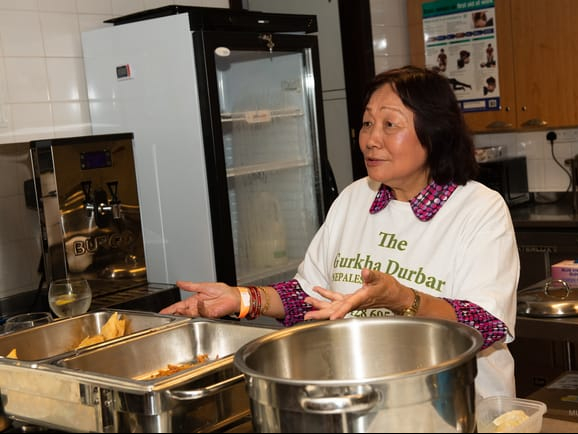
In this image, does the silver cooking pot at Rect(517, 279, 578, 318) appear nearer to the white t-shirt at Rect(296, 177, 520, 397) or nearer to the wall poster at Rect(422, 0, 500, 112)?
the white t-shirt at Rect(296, 177, 520, 397)

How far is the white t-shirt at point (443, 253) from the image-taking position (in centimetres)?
190

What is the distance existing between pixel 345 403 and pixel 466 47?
4028 millimetres

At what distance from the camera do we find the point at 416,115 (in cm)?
210

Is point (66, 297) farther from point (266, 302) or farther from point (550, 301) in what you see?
point (550, 301)

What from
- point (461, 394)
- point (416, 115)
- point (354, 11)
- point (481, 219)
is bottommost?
point (461, 394)

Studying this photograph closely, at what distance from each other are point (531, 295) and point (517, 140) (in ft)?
8.22

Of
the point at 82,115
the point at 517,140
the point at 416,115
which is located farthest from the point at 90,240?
the point at 517,140

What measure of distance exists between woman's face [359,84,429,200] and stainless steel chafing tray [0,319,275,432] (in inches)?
24.1

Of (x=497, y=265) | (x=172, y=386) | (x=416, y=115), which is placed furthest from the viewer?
(x=416, y=115)

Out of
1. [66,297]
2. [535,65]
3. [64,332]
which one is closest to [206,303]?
[64,332]

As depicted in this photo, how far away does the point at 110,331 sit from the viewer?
1849 millimetres

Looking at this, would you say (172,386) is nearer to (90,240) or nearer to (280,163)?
(90,240)

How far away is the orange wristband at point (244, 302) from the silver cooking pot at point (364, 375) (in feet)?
2.13

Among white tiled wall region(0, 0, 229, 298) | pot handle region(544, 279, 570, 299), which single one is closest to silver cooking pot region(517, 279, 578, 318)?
pot handle region(544, 279, 570, 299)
